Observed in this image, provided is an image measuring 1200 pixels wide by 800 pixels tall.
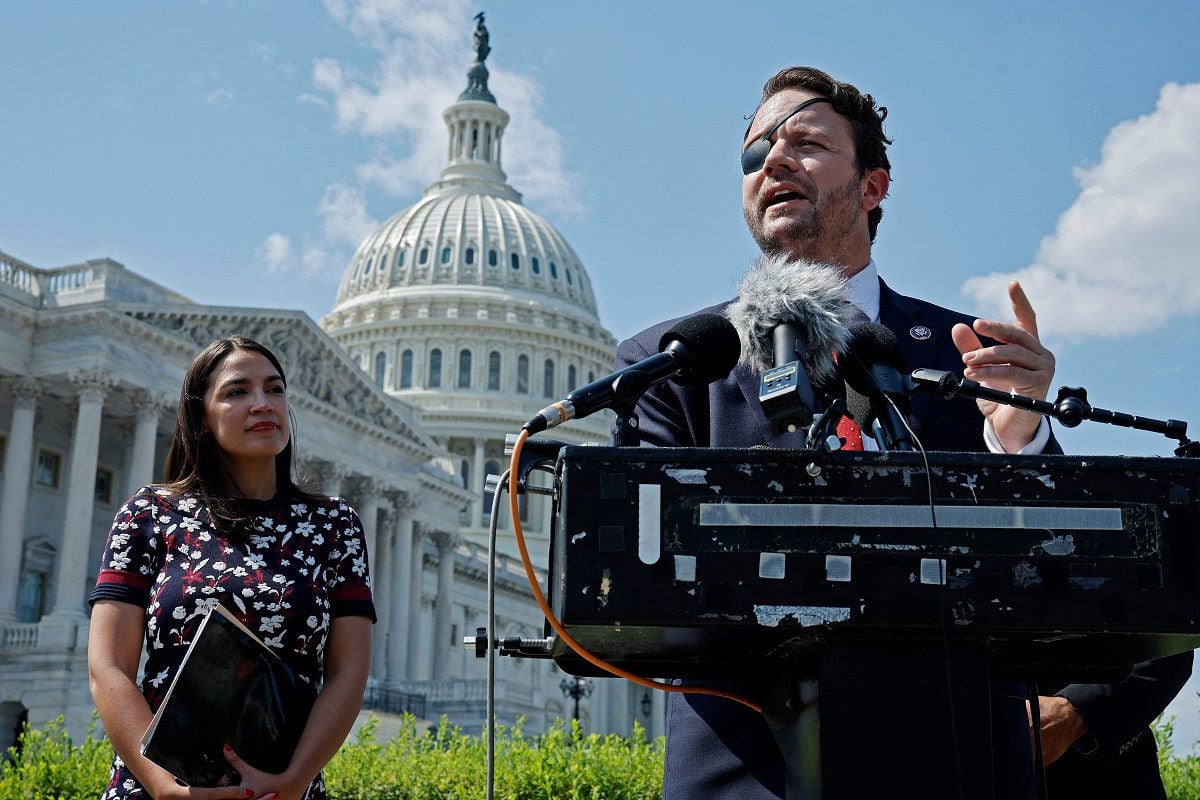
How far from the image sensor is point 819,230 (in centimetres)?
322

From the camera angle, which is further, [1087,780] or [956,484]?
[1087,780]

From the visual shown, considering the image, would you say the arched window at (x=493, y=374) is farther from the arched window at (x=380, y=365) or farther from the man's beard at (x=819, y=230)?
the man's beard at (x=819, y=230)

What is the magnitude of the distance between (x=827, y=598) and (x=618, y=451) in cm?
35

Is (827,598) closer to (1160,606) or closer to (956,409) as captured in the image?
(1160,606)

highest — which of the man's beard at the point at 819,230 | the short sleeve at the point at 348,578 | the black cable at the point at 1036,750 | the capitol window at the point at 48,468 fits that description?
the capitol window at the point at 48,468

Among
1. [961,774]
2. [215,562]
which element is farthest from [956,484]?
[215,562]

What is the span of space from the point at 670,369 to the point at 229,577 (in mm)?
1875

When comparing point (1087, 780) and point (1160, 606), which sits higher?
point (1160, 606)

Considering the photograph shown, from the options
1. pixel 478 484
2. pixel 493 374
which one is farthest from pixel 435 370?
pixel 478 484

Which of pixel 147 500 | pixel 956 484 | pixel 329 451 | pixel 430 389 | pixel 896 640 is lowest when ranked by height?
pixel 896 640

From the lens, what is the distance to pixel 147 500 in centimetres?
403

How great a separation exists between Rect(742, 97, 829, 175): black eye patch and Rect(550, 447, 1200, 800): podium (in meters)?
1.34

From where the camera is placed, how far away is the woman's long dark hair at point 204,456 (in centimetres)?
409

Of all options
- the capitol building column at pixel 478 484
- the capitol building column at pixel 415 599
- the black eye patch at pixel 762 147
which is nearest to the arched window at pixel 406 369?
the capitol building column at pixel 478 484
